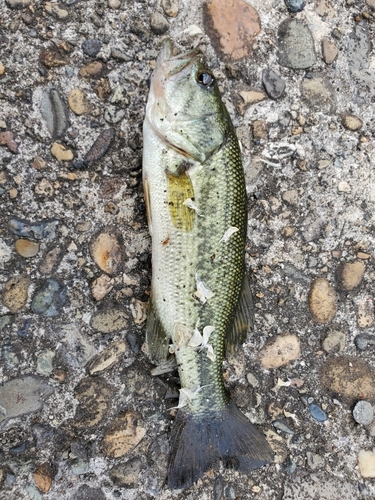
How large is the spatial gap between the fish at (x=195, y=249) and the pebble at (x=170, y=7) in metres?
0.40

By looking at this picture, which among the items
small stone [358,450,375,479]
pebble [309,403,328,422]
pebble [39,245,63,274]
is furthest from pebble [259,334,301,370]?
pebble [39,245,63,274]

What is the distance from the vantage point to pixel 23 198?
276 centimetres

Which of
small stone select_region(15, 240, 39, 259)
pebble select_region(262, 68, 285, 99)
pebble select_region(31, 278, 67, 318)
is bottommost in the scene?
pebble select_region(31, 278, 67, 318)

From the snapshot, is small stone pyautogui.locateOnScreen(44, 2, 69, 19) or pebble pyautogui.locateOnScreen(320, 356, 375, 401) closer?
small stone pyautogui.locateOnScreen(44, 2, 69, 19)

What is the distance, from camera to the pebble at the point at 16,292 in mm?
2734

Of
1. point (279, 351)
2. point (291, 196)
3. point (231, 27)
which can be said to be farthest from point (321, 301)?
point (231, 27)

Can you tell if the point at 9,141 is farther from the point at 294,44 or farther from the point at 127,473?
the point at 127,473

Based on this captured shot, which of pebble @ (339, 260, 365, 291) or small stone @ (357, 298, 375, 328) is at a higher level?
pebble @ (339, 260, 365, 291)

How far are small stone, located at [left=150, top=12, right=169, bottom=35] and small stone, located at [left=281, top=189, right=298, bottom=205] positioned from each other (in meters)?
1.33

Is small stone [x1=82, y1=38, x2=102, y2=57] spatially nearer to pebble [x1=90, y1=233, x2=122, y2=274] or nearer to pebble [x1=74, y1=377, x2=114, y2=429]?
pebble [x1=90, y1=233, x2=122, y2=274]

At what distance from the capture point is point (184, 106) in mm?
2684

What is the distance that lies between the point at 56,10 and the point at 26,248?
57.4 inches

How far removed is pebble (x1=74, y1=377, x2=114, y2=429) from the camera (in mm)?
2848

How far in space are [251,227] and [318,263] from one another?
1.79 feet
